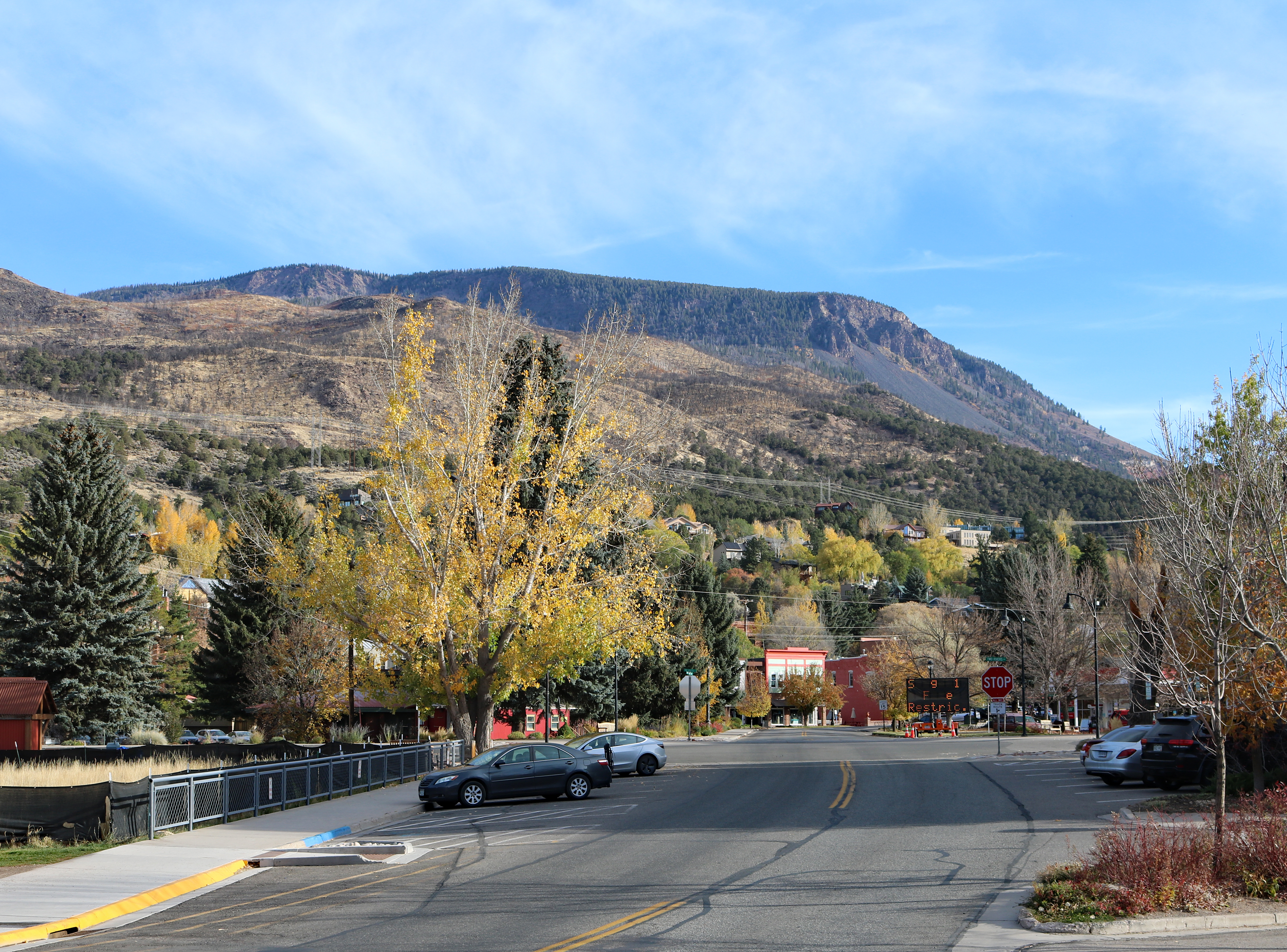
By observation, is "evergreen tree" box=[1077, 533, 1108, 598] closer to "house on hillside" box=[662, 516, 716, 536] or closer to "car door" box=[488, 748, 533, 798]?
"house on hillside" box=[662, 516, 716, 536]

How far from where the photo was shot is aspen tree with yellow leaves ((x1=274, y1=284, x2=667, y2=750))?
1235 inches

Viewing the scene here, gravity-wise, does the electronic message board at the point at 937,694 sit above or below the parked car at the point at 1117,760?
below

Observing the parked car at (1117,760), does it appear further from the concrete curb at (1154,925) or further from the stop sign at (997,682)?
the concrete curb at (1154,925)

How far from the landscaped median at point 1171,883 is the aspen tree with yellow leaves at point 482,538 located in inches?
782

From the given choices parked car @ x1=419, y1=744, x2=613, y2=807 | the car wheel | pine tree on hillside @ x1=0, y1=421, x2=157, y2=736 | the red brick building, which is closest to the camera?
parked car @ x1=419, y1=744, x2=613, y2=807

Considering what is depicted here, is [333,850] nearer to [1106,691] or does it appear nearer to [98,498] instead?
[98,498]

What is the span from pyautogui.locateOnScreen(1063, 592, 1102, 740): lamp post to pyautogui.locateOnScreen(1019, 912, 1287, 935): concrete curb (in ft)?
125

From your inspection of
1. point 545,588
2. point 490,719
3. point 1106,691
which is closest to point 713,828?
point 545,588

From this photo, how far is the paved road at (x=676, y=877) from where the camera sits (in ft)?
36.7

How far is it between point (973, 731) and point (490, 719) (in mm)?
47529

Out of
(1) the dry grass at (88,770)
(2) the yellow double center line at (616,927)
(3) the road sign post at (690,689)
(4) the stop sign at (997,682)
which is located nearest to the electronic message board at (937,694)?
(3) the road sign post at (690,689)

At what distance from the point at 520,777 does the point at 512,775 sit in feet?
0.63

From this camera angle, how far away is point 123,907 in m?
13.3

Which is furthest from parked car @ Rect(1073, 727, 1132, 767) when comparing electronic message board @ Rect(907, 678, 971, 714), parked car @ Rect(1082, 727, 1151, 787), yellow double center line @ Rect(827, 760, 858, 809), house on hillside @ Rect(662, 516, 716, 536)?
house on hillside @ Rect(662, 516, 716, 536)
